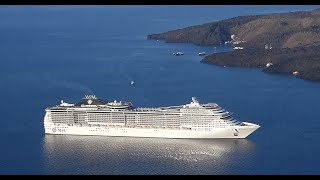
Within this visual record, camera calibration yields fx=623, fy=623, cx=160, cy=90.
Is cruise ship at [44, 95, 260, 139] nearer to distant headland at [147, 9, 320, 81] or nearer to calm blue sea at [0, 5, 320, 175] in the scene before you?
calm blue sea at [0, 5, 320, 175]

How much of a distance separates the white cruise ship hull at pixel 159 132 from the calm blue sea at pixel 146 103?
0.24 m

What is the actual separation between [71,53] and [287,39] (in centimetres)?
1109

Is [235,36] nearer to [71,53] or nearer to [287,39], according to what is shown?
[287,39]

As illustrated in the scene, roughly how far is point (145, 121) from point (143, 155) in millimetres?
2284

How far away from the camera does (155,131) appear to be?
43.8 feet

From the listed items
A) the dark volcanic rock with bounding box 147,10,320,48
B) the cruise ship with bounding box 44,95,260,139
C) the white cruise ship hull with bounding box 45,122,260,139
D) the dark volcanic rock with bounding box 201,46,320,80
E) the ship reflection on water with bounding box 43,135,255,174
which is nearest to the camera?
the ship reflection on water with bounding box 43,135,255,174

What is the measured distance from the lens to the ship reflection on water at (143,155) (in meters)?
10.2

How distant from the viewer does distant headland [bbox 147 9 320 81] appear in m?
25.0

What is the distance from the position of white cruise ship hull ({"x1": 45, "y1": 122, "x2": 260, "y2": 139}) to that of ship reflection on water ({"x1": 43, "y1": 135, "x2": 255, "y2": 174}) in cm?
20

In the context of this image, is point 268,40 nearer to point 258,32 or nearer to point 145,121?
point 258,32

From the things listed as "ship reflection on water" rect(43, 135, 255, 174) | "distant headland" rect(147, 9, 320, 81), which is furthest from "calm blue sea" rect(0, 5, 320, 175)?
"distant headland" rect(147, 9, 320, 81)

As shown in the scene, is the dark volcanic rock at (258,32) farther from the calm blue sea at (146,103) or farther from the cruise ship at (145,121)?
the cruise ship at (145,121)

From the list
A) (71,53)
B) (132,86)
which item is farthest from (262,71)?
(71,53)

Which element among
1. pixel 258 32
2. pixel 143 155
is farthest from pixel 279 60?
pixel 143 155
